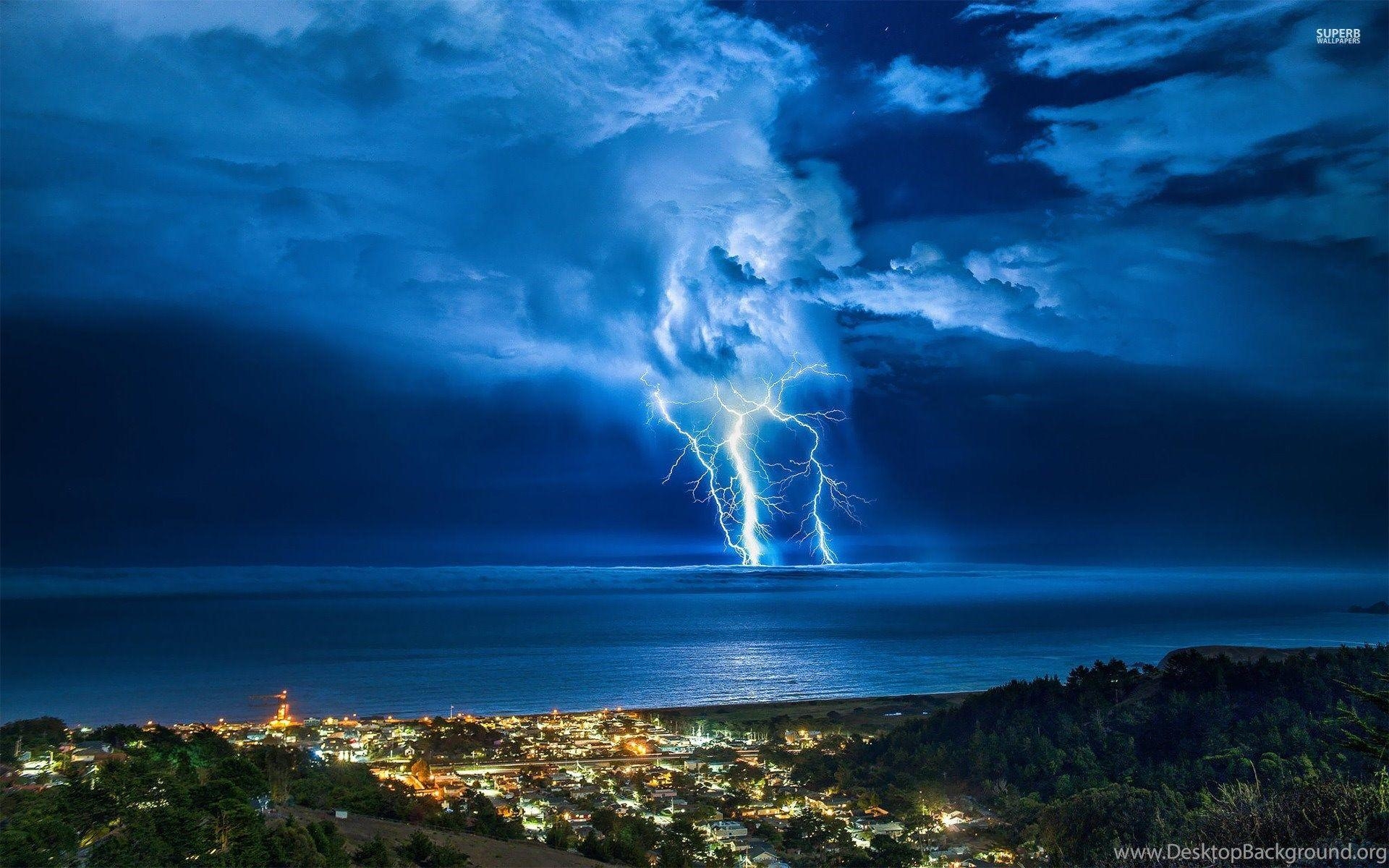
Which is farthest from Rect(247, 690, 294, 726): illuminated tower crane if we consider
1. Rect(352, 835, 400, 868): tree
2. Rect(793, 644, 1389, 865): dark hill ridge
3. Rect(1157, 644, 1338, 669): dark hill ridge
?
Rect(1157, 644, 1338, 669): dark hill ridge

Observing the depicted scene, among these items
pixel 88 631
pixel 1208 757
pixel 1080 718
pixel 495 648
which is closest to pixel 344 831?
pixel 1208 757

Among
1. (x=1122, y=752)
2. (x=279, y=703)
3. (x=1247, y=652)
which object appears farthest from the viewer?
(x=279, y=703)

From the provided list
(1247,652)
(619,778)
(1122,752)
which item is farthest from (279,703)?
(1247,652)

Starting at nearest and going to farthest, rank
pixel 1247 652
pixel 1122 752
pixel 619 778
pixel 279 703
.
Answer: pixel 1122 752
pixel 619 778
pixel 1247 652
pixel 279 703

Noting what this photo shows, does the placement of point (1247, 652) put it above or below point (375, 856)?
A: below

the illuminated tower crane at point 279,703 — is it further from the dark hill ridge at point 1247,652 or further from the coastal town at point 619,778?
the dark hill ridge at point 1247,652

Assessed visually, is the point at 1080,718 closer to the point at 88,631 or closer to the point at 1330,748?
the point at 1330,748

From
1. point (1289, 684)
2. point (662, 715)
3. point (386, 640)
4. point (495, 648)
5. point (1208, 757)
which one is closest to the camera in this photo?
point (1208, 757)

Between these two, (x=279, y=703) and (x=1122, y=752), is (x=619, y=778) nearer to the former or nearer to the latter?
(x=1122, y=752)
